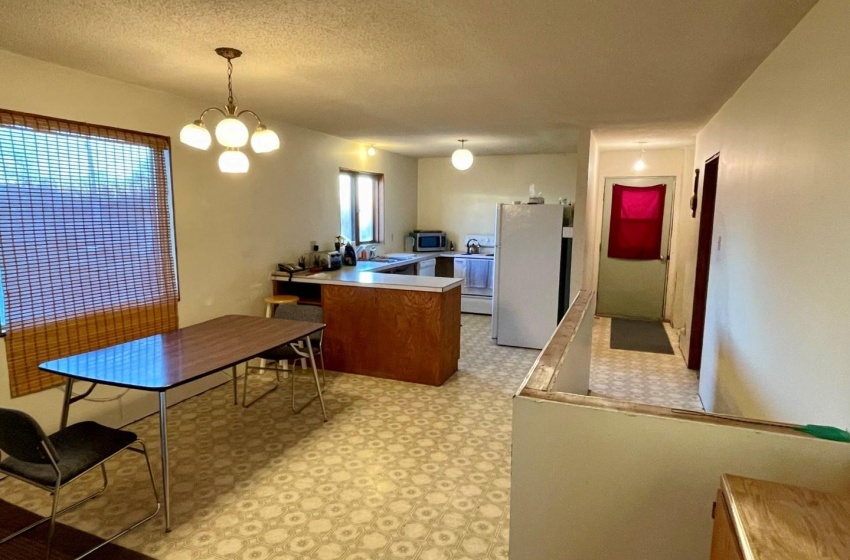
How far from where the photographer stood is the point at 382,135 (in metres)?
5.16

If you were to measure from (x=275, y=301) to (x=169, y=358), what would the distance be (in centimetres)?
170

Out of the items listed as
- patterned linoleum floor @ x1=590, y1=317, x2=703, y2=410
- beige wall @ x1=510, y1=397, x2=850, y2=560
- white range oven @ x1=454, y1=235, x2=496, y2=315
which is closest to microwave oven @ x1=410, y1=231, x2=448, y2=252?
white range oven @ x1=454, y1=235, x2=496, y2=315

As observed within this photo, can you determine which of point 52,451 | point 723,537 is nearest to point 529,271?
point 723,537

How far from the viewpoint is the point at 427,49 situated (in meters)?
2.35

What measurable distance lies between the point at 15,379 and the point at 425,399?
256 cm

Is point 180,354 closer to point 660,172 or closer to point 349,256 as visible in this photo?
point 349,256

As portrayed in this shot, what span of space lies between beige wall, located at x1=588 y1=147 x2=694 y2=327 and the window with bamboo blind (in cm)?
498

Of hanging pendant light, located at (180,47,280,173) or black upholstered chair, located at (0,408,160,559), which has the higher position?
hanging pendant light, located at (180,47,280,173)

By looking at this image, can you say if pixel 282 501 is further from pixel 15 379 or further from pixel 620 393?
pixel 620 393

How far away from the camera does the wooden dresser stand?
88cm

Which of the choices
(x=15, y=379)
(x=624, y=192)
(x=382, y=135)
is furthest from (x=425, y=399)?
(x=624, y=192)

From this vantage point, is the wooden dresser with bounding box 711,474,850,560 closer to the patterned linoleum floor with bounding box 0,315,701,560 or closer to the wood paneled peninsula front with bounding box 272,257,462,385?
the patterned linoleum floor with bounding box 0,315,701,560

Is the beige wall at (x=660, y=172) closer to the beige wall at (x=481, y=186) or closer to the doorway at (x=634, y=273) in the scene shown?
the doorway at (x=634, y=273)

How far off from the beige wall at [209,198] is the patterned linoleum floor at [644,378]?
10.2 feet
